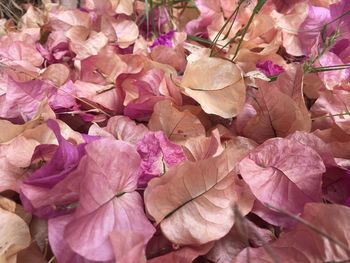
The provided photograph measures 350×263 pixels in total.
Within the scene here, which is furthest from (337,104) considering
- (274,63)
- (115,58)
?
(115,58)

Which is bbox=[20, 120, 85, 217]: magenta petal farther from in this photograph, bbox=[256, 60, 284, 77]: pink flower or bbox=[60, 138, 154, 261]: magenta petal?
bbox=[256, 60, 284, 77]: pink flower

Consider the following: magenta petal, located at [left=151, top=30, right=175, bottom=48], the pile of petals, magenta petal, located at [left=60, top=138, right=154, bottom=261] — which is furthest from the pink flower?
magenta petal, located at [left=60, top=138, right=154, bottom=261]

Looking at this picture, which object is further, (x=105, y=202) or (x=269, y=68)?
(x=269, y=68)

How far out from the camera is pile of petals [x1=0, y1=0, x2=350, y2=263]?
25 cm

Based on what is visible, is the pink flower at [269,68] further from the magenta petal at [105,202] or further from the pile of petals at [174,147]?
the magenta petal at [105,202]

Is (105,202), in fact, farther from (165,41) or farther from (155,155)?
(165,41)

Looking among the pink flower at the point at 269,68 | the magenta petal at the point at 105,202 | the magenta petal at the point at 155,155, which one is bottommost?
the pink flower at the point at 269,68

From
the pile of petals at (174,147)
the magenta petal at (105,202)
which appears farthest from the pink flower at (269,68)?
the magenta petal at (105,202)

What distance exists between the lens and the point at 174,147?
1.07 ft

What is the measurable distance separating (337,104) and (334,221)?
18 centimetres

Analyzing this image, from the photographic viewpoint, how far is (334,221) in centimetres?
25

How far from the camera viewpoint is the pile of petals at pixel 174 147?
25 cm

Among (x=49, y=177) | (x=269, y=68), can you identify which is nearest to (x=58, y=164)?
(x=49, y=177)

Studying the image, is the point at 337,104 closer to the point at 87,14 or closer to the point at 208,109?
the point at 208,109
